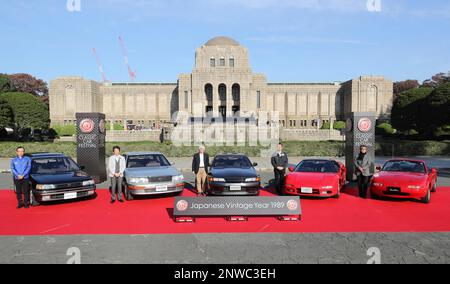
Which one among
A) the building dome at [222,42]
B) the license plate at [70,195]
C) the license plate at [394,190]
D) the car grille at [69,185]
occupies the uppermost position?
the building dome at [222,42]

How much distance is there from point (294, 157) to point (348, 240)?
20780 millimetres

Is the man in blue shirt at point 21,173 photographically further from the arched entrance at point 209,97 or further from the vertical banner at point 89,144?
the arched entrance at point 209,97

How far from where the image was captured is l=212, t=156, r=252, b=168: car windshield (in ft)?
39.7

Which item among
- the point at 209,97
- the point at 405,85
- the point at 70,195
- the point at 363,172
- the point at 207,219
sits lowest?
the point at 207,219

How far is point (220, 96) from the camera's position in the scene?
229 feet

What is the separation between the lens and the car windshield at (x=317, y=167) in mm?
11695

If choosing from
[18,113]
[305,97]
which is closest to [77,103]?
[18,113]

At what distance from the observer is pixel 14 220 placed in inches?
335

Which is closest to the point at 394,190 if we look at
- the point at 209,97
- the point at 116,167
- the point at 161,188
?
the point at 161,188

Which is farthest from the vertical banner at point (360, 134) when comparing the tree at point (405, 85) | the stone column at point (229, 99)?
the tree at point (405, 85)

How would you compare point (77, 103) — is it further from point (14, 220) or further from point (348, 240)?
point (348, 240)

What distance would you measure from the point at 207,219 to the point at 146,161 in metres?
4.41

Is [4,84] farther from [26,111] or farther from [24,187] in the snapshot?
[24,187]

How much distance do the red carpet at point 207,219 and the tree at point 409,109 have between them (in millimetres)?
42700
